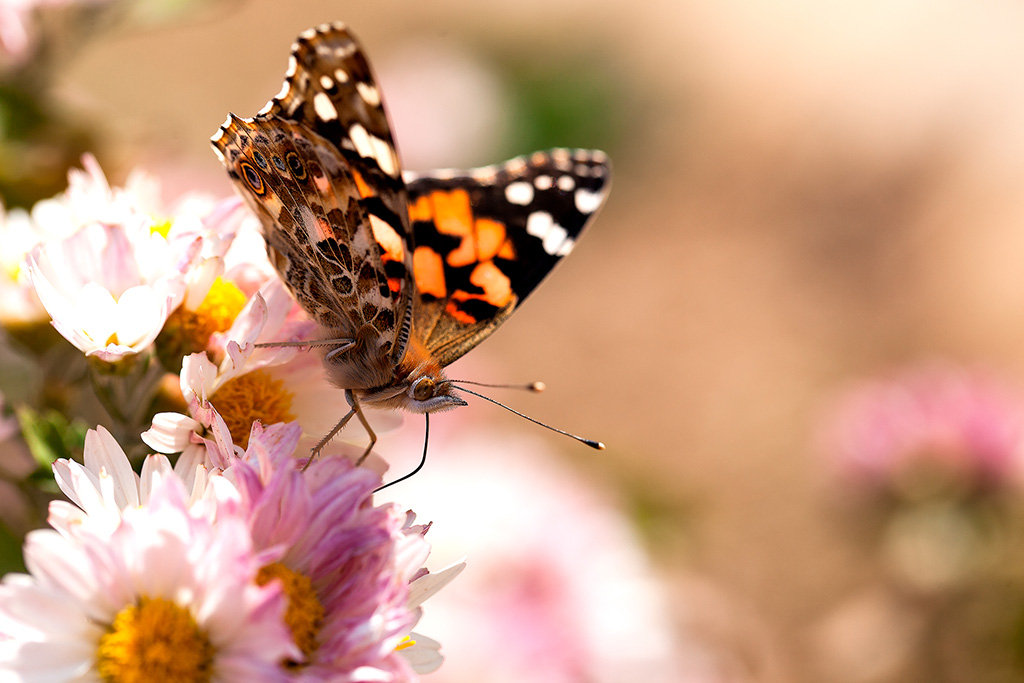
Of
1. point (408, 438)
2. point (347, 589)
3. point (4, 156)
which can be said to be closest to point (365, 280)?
point (347, 589)

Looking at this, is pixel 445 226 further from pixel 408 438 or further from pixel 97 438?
pixel 408 438

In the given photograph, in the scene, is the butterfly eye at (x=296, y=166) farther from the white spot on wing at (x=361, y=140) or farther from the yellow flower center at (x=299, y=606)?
the yellow flower center at (x=299, y=606)

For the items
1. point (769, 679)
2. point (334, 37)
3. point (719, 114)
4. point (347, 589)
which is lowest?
point (769, 679)

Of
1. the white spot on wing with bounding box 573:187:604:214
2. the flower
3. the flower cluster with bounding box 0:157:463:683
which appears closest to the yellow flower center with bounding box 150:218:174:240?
the flower cluster with bounding box 0:157:463:683

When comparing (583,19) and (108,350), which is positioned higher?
(108,350)

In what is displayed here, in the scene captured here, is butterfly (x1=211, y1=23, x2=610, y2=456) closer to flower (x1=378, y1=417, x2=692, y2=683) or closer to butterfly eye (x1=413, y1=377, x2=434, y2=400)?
butterfly eye (x1=413, y1=377, x2=434, y2=400)
